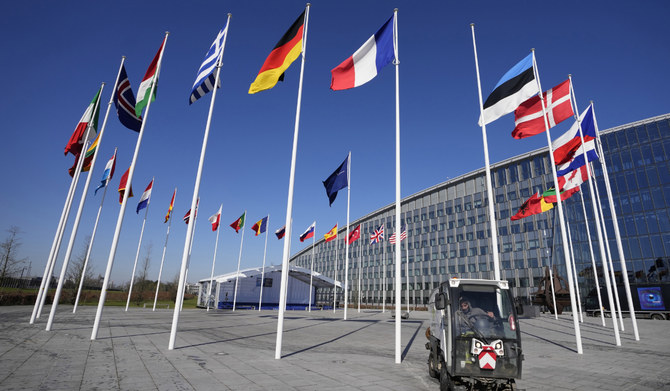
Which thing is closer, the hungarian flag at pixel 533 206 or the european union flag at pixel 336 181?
the hungarian flag at pixel 533 206

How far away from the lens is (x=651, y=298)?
37281 millimetres

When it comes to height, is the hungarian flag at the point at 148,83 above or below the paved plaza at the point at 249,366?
above

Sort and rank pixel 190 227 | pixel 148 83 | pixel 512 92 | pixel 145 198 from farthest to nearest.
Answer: pixel 145 198
pixel 148 83
pixel 512 92
pixel 190 227

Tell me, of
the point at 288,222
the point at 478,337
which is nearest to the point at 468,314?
the point at 478,337

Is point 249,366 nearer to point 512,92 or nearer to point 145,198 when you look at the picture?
point 512,92

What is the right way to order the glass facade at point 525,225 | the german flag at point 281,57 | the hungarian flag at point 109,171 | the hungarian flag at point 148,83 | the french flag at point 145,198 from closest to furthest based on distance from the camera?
the german flag at point 281,57, the hungarian flag at point 148,83, the hungarian flag at point 109,171, the french flag at point 145,198, the glass facade at point 525,225

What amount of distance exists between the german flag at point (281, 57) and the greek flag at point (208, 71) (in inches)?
85.9

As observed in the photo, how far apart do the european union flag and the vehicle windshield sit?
1433 centimetres

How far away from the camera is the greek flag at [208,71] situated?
13469 mm

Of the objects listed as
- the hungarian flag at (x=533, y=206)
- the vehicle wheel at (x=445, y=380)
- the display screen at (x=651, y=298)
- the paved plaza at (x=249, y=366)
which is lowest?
the paved plaza at (x=249, y=366)

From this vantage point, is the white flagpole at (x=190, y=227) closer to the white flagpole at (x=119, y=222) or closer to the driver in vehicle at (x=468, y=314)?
the white flagpole at (x=119, y=222)

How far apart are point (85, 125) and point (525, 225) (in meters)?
71.0

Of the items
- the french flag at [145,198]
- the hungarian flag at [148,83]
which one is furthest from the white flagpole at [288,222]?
the french flag at [145,198]

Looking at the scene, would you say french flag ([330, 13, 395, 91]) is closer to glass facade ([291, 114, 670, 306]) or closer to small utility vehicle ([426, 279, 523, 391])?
small utility vehicle ([426, 279, 523, 391])
